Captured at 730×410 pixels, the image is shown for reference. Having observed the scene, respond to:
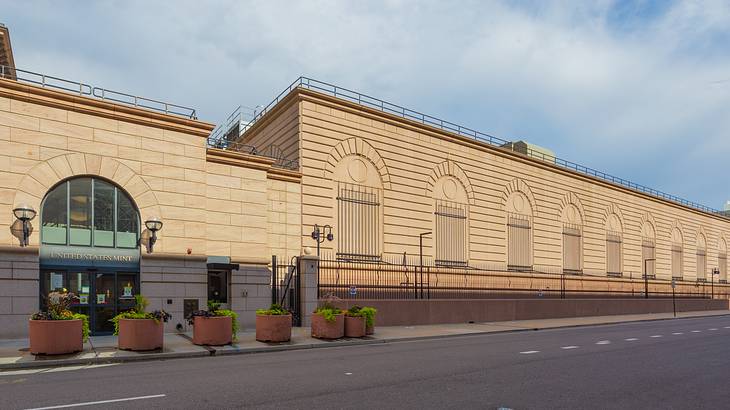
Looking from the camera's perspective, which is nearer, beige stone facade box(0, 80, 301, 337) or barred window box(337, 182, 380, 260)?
beige stone facade box(0, 80, 301, 337)

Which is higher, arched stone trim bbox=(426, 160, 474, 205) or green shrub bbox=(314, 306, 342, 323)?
arched stone trim bbox=(426, 160, 474, 205)

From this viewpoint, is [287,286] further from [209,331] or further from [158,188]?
[209,331]

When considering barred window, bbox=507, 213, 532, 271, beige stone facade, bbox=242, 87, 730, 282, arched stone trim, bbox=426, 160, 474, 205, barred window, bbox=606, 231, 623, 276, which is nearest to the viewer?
beige stone facade, bbox=242, 87, 730, 282

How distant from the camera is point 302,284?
24.0m

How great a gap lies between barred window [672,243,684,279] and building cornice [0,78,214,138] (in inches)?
2007

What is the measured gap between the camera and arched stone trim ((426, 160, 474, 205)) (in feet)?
111

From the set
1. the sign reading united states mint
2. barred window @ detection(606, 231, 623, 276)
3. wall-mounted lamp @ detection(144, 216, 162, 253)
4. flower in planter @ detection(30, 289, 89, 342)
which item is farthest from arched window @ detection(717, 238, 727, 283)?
flower in planter @ detection(30, 289, 89, 342)

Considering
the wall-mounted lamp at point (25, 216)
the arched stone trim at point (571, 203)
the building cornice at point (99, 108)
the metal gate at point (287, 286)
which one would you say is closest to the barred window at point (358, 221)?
the metal gate at point (287, 286)

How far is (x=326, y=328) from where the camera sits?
65.4ft

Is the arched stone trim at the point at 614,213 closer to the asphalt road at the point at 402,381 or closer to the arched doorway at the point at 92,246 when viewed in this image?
the asphalt road at the point at 402,381

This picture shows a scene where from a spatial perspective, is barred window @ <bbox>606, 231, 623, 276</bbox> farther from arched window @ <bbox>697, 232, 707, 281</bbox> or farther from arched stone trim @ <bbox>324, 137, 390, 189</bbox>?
arched stone trim @ <bbox>324, 137, 390, 189</bbox>

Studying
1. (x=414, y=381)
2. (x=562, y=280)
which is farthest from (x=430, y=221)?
(x=414, y=381)

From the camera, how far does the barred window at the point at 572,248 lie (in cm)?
4355

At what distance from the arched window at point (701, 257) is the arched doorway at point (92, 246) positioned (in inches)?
2366
